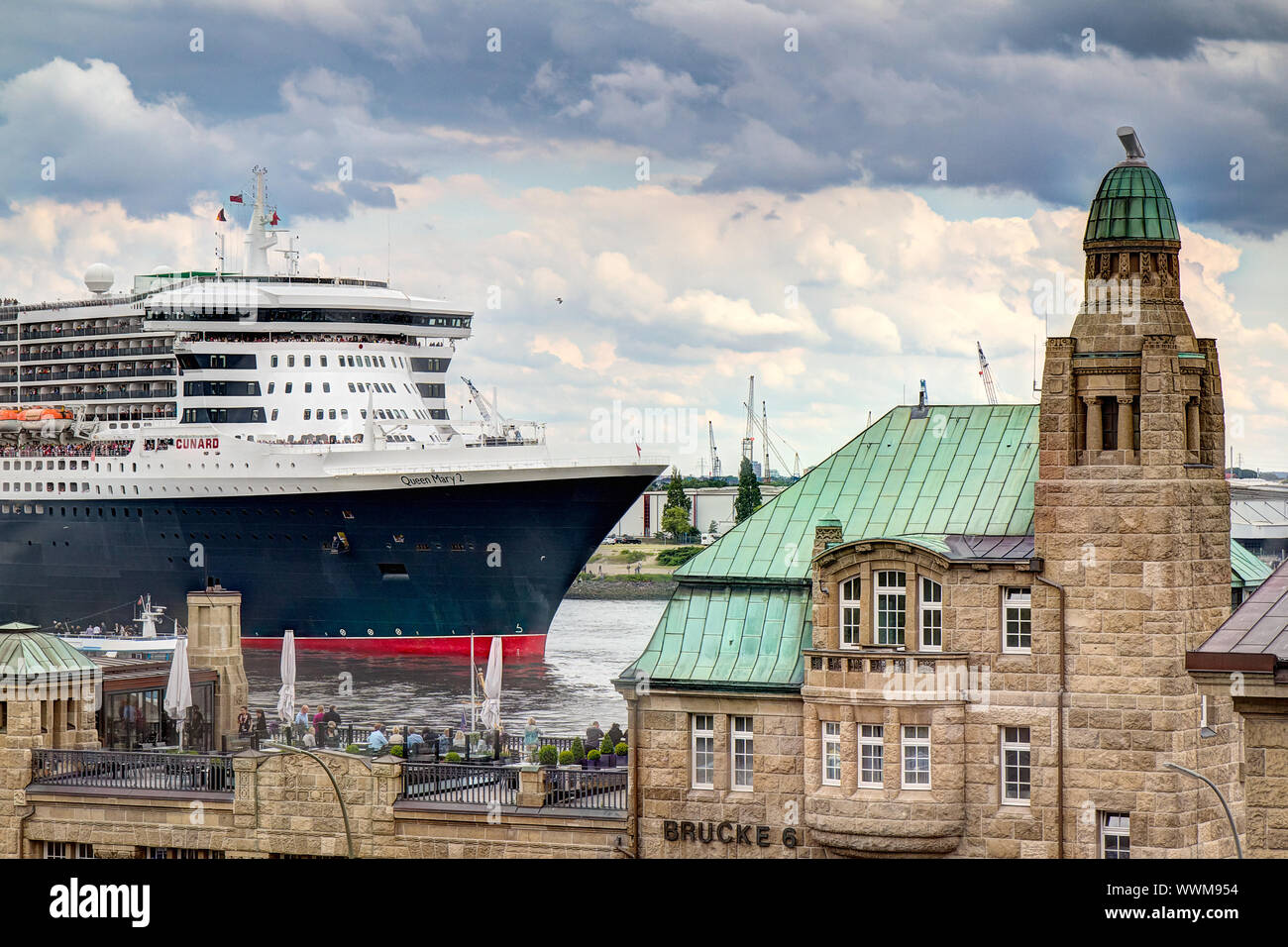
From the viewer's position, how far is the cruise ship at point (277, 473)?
81.4 metres

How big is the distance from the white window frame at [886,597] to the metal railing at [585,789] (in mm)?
5152

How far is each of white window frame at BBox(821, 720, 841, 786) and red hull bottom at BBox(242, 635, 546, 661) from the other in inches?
2130

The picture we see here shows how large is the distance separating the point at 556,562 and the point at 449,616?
16.3 ft

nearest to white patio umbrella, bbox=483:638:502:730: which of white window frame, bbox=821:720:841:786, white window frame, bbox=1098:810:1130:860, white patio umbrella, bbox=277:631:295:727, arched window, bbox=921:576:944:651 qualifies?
white patio umbrella, bbox=277:631:295:727

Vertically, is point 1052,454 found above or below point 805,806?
above

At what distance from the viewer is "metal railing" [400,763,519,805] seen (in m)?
31.5

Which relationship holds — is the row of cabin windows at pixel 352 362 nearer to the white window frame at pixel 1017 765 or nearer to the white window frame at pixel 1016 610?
the white window frame at pixel 1016 610

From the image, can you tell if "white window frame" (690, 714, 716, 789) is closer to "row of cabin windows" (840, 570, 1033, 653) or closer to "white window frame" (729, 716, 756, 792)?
"white window frame" (729, 716, 756, 792)

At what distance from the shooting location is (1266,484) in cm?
12788

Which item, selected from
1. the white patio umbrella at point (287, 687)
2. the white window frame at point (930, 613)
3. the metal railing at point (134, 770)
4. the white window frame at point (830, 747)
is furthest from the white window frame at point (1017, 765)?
the white patio umbrella at point (287, 687)

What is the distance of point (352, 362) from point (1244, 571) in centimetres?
6312
